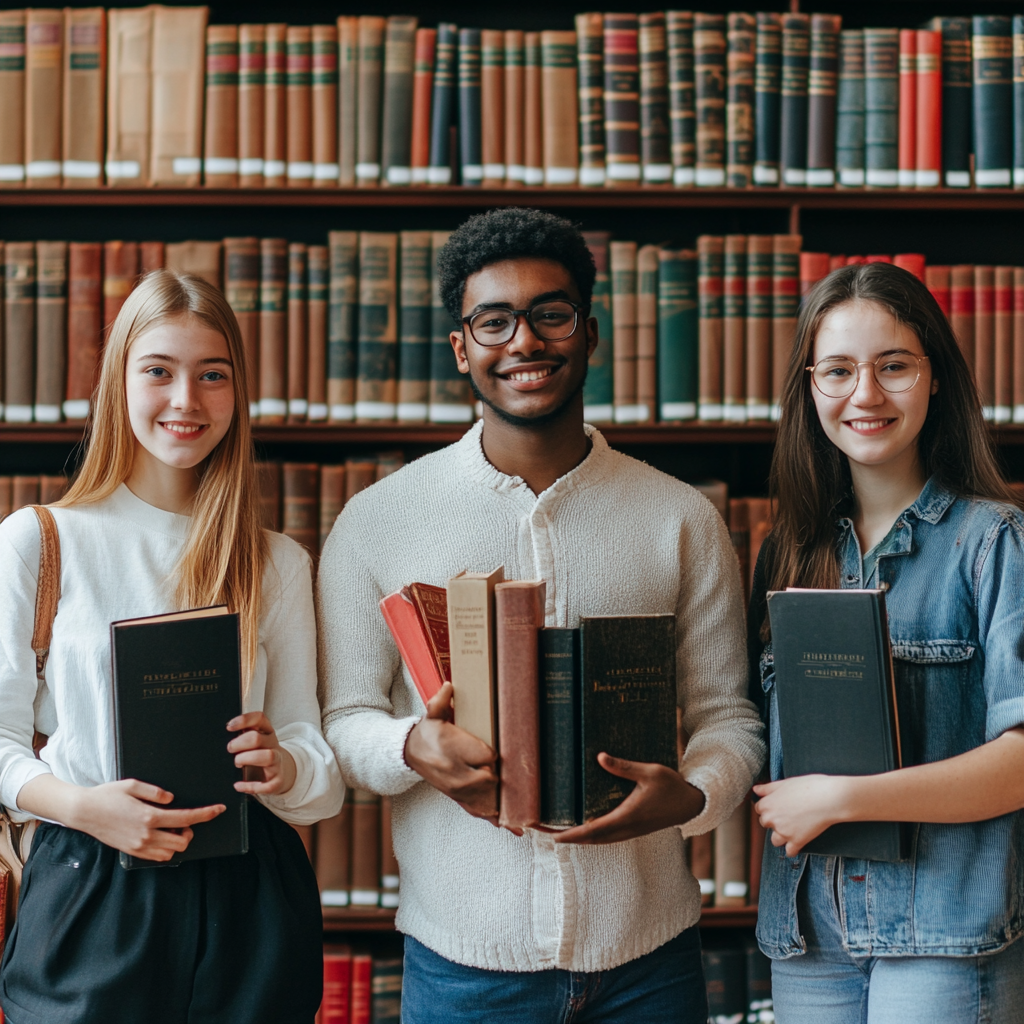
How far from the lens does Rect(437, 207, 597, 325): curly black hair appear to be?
1254 millimetres

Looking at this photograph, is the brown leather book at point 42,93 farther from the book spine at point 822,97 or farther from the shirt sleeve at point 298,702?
the book spine at point 822,97

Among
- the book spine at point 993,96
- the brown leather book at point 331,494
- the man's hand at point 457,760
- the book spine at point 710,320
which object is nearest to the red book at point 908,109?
the book spine at point 993,96

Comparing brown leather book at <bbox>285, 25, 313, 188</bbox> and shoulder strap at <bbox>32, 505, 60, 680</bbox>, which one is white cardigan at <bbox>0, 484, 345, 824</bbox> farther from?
brown leather book at <bbox>285, 25, 313, 188</bbox>

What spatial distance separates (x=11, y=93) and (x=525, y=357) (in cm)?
124

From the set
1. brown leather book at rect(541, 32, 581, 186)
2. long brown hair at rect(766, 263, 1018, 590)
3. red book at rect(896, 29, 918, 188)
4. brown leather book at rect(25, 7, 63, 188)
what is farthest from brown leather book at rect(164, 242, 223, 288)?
red book at rect(896, 29, 918, 188)

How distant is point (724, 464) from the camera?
217 cm

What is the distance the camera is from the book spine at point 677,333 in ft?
6.03

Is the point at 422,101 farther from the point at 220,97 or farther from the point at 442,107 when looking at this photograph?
the point at 220,97

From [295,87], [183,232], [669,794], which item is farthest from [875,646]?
[183,232]

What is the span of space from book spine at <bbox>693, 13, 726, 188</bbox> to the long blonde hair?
38.7 inches

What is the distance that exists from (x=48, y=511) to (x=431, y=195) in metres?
0.94

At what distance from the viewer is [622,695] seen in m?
1.04

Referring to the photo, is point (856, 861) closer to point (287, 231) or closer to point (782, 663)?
point (782, 663)

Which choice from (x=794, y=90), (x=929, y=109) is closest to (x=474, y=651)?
(x=794, y=90)
